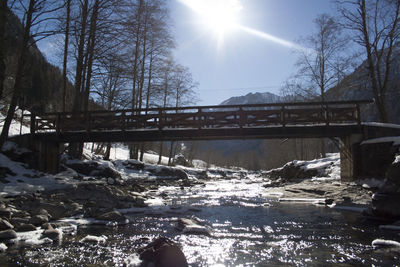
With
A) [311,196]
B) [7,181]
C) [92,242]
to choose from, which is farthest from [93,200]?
[311,196]

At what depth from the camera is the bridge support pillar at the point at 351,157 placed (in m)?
12.7

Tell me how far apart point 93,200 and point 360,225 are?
8.42 metres

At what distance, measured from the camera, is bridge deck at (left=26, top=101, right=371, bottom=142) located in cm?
1355

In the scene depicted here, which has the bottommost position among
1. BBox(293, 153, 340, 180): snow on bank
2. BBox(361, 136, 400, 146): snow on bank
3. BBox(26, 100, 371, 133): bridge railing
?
BBox(293, 153, 340, 180): snow on bank

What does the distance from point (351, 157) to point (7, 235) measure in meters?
13.5

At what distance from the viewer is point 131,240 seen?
5504 mm

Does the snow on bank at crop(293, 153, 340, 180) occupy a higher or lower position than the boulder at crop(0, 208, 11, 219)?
higher

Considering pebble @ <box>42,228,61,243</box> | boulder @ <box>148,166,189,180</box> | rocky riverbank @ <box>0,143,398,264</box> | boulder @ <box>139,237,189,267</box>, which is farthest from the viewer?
boulder @ <box>148,166,189,180</box>

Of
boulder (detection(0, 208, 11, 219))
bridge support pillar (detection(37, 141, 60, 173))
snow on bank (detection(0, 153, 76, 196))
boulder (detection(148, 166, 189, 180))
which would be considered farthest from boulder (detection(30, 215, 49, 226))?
boulder (detection(148, 166, 189, 180))

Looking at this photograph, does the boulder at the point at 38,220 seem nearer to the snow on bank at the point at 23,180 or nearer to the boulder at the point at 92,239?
the boulder at the point at 92,239

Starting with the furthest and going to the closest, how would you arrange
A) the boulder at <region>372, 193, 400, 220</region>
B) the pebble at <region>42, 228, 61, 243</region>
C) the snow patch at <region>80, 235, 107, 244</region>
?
the boulder at <region>372, 193, 400, 220</region> → the pebble at <region>42, 228, 61, 243</region> → the snow patch at <region>80, 235, 107, 244</region>

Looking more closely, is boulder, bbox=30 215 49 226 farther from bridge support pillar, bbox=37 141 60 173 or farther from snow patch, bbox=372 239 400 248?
bridge support pillar, bbox=37 141 60 173

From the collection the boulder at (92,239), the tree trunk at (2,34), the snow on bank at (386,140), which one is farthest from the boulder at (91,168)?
the snow on bank at (386,140)

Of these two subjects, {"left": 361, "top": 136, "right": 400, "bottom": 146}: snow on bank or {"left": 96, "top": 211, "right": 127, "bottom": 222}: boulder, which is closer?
{"left": 96, "top": 211, "right": 127, "bottom": 222}: boulder
